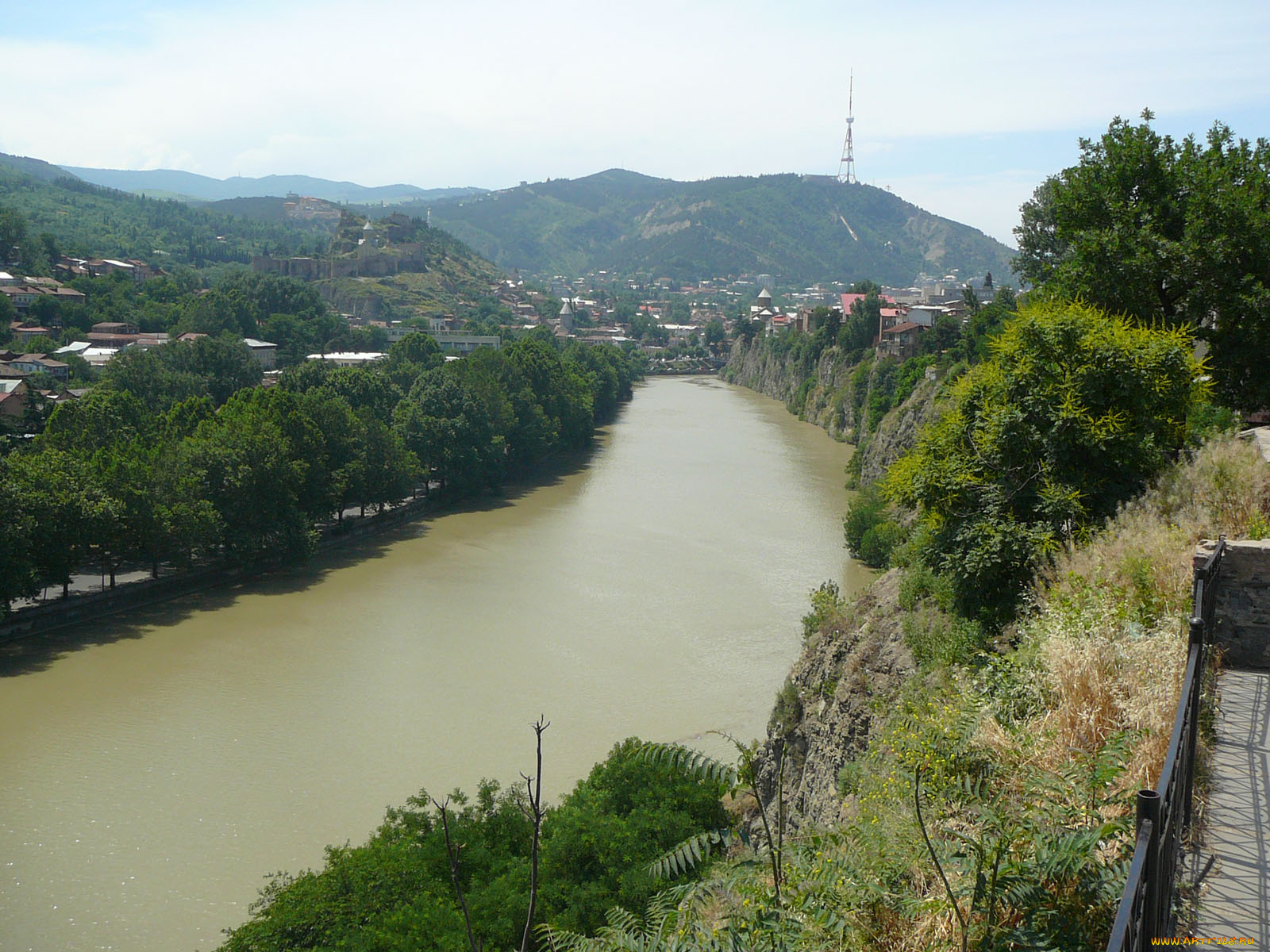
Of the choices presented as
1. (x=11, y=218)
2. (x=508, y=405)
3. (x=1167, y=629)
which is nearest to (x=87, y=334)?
(x=11, y=218)

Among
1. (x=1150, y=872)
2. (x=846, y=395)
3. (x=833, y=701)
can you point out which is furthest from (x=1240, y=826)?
(x=846, y=395)

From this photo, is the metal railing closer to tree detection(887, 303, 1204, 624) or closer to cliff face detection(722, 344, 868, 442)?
tree detection(887, 303, 1204, 624)

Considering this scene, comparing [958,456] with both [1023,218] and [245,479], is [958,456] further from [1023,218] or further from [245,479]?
[1023,218]

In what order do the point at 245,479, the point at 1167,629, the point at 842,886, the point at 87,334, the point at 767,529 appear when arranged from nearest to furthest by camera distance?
1. the point at 842,886
2. the point at 1167,629
3. the point at 245,479
4. the point at 767,529
5. the point at 87,334

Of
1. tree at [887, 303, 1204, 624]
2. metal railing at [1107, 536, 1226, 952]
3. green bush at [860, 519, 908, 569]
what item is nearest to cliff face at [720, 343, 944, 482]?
green bush at [860, 519, 908, 569]

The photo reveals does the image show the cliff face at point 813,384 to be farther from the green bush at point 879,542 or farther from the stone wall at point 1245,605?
the stone wall at point 1245,605
